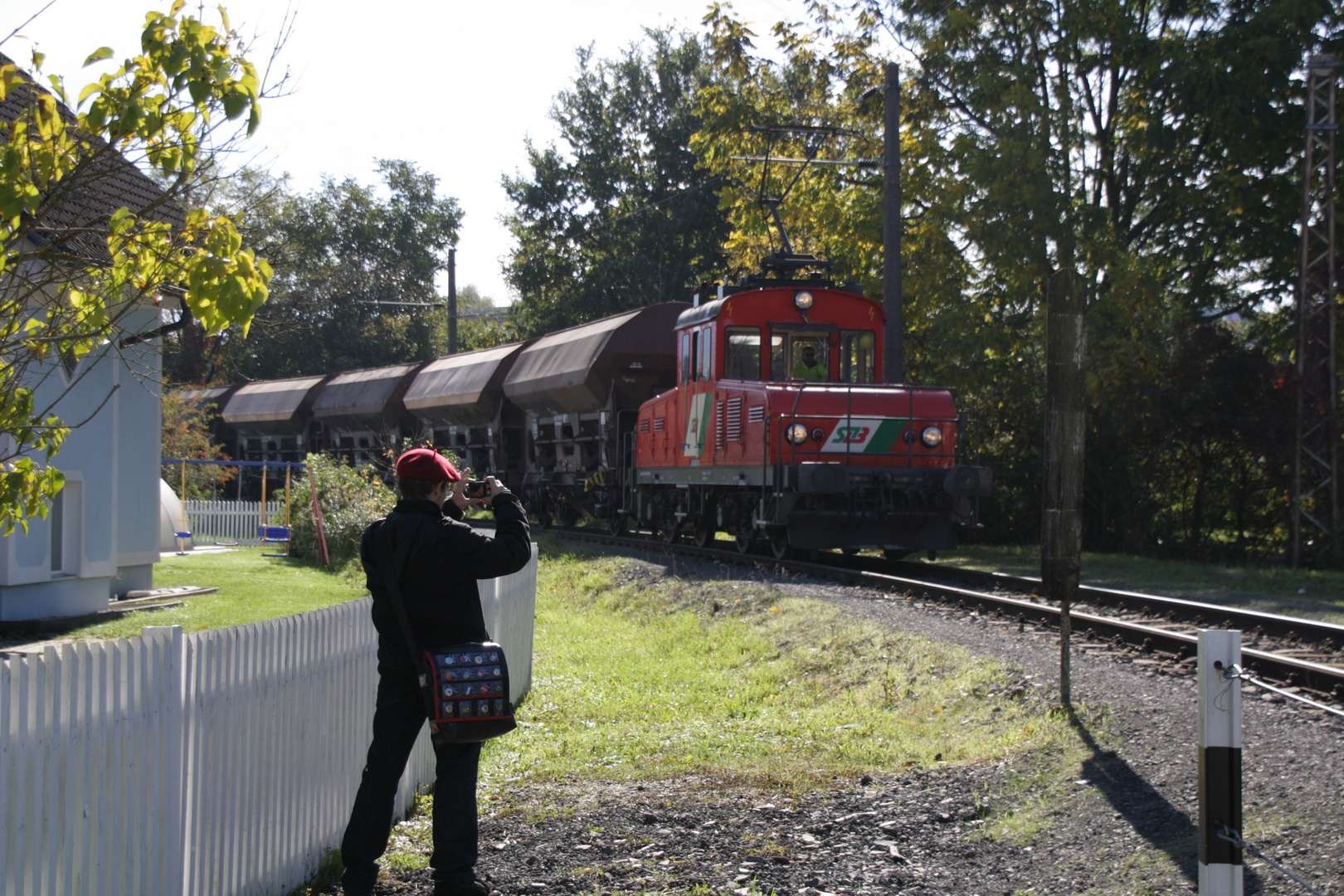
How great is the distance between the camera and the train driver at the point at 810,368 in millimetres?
15227

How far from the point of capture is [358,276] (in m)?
57.2

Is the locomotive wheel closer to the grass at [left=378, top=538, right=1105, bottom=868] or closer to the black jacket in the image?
the grass at [left=378, top=538, right=1105, bottom=868]

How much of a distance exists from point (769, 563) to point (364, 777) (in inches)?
426

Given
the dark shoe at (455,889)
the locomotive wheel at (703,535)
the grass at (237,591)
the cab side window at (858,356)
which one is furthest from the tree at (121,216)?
the locomotive wheel at (703,535)

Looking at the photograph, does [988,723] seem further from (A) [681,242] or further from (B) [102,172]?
(A) [681,242]

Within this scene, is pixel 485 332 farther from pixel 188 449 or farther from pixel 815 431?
pixel 815 431

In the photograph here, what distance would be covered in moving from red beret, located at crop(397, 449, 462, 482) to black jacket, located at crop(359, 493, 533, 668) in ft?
0.37

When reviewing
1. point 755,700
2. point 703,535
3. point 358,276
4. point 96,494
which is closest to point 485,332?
point 358,276

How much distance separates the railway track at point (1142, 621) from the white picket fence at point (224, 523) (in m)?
11.2

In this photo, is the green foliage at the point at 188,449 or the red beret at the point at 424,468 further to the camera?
the green foliage at the point at 188,449

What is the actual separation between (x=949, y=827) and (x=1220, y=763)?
205 cm

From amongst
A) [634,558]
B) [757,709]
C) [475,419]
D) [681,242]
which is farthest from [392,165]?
[757,709]

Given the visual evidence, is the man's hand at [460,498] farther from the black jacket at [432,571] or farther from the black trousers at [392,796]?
the black trousers at [392,796]

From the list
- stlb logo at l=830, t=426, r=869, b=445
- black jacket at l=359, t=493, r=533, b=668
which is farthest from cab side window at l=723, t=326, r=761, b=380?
black jacket at l=359, t=493, r=533, b=668
